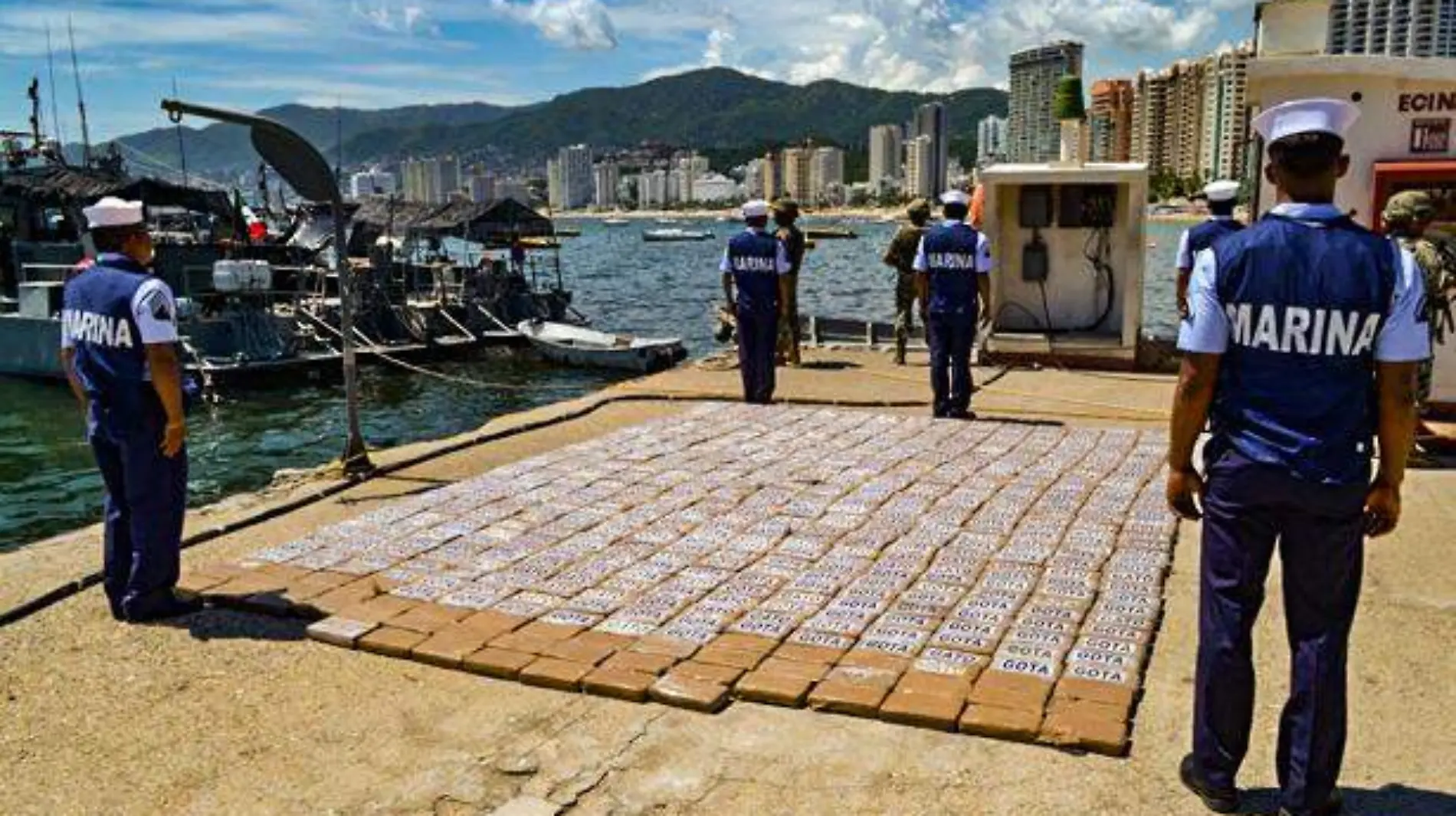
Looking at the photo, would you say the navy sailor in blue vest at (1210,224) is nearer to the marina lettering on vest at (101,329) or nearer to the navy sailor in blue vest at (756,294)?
the navy sailor in blue vest at (756,294)

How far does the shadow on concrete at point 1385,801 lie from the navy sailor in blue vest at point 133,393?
4.36 m

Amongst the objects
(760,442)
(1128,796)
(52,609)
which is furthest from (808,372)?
(1128,796)

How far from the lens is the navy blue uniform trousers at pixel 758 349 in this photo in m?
10.3

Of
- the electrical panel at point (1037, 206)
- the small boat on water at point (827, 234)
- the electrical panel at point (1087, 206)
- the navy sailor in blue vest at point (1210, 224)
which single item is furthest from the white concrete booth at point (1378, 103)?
the small boat on water at point (827, 234)

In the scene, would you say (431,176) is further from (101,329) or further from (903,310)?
(101,329)

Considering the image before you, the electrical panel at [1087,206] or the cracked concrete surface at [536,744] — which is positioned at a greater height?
the electrical panel at [1087,206]

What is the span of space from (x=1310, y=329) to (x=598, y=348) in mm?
24242

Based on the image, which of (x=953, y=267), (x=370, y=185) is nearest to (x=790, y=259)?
(x=953, y=267)

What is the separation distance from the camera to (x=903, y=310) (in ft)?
44.3

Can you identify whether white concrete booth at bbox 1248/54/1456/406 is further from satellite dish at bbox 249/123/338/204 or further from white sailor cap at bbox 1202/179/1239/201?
satellite dish at bbox 249/123/338/204

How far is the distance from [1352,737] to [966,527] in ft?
8.13

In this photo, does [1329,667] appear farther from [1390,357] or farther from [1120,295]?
[1120,295]

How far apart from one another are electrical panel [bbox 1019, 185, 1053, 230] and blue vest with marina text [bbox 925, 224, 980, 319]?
418 cm

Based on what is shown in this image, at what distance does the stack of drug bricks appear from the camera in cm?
419
